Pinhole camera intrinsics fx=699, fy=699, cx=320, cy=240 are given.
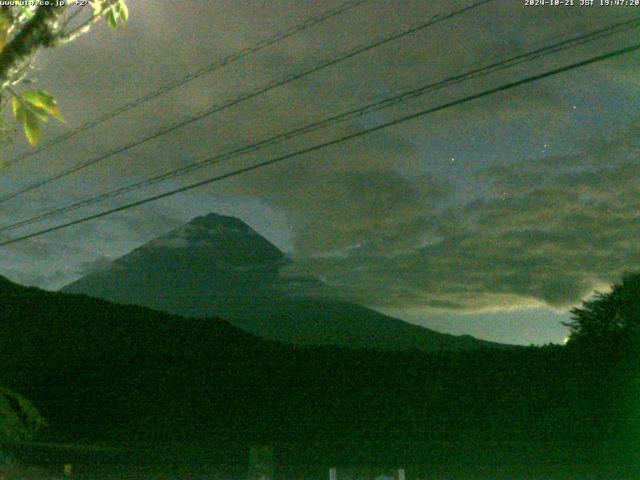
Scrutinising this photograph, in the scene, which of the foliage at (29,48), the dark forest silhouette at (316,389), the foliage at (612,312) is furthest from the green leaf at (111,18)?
the foliage at (612,312)

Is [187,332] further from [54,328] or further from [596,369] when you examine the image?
[596,369]

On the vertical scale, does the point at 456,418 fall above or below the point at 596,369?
below

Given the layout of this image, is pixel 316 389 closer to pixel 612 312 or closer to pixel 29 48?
pixel 612 312

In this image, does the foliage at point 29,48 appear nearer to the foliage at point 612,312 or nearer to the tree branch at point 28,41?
the tree branch at point 28,41

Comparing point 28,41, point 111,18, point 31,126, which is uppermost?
point 111,18

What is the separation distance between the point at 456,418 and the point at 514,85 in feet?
28.2

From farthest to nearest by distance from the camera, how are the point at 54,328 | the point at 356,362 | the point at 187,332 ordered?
the point at 54,328, the point at 187,332, the point at 356,362

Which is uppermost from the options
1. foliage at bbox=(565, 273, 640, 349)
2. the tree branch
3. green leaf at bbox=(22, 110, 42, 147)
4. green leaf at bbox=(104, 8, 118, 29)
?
foliage at bbox=(565, 273, 640, 349)

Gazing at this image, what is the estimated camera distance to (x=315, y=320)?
31.0m

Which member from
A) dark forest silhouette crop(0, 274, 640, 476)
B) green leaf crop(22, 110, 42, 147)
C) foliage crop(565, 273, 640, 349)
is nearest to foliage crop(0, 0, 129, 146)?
green leaf crop(22, 110, 42, 147)

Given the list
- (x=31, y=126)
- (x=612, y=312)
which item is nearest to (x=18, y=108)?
(x=31, y=126)

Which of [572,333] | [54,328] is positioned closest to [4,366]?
[54,328]

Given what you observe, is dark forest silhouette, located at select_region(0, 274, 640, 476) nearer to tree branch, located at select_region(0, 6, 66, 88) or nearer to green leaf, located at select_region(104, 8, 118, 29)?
green leaf, located at select_region(104, 8, 118, 29)

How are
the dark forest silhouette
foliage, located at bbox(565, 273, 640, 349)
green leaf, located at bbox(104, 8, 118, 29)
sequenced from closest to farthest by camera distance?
green leaf, located at bbox(104, 8, 118, 29)
the dark forest silhouette
foliage, located at bbox(565, 273, 640, 349)
